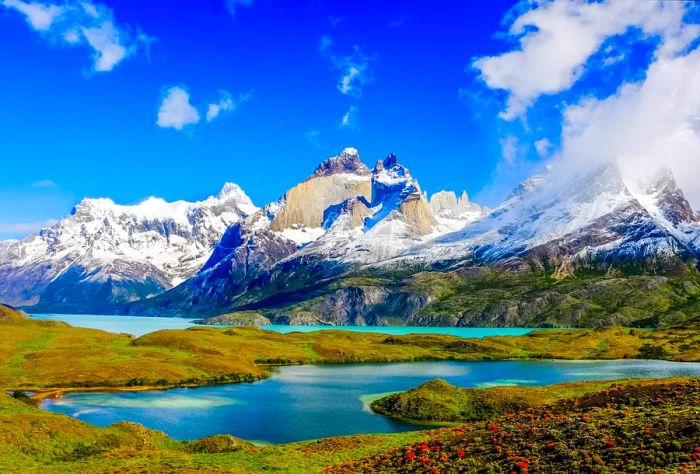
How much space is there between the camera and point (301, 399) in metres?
114

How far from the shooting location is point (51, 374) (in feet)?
435

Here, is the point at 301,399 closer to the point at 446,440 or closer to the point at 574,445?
the point at 446,440

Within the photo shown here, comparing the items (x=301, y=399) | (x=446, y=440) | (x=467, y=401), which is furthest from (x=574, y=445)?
(x=301, y=399)

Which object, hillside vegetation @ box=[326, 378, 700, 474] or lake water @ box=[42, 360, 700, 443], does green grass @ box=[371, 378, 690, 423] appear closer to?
lake water @ box=[42, 360, 700, 443]

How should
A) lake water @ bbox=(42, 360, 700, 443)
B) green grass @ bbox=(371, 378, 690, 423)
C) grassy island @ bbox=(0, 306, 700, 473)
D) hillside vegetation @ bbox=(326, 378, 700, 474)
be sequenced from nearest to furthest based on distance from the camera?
hillside vegetation @ bbox=(326, 378, 700, 474), grassy island @ bbox=(0, 306, 700, 473), lake water @ bbox=(42, 360, 700, 443), green grass @ bbox=(371, 378, 690, 423)

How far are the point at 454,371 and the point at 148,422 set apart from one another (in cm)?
10105

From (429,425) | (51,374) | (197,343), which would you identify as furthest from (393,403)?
(197,343)

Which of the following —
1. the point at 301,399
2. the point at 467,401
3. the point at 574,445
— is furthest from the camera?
the point at 301,399

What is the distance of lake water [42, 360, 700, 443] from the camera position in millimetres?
86938

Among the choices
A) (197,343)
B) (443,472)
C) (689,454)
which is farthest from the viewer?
(197,343)

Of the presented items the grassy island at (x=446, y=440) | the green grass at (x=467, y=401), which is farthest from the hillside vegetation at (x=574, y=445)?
the green grass at (x=467, y=401)

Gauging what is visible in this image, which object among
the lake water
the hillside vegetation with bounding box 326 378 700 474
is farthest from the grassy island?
the lake water

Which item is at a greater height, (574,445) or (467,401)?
(574,445)

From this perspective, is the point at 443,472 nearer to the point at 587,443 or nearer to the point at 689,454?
the point at 587,443
